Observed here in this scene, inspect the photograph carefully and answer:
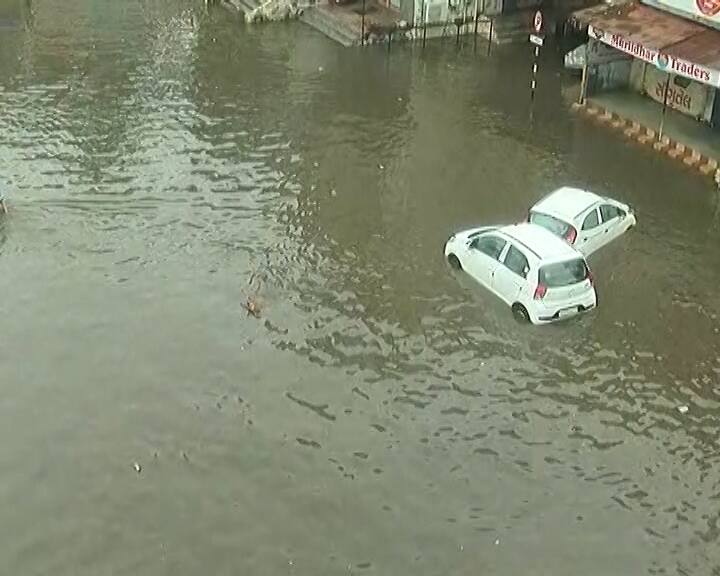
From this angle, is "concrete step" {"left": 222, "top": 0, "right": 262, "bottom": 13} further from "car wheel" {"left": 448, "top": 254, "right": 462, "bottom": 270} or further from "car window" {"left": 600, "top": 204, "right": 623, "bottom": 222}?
"car window" {"left": 600, "top": 204, "right": 623, "bottom": 222}

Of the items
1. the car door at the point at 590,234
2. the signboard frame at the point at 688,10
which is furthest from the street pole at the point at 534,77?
the car door at the point at 590,234

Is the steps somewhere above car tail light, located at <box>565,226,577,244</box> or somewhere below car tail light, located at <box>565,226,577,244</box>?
above

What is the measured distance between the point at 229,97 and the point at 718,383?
66.0ft

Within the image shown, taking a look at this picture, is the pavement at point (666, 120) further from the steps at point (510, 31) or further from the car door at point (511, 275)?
the car door at point (511, 275)

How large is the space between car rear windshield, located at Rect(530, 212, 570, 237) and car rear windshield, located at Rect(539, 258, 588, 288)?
2338 millimetres

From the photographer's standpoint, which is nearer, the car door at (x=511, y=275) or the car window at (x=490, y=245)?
the car door at (x=511, y=275)

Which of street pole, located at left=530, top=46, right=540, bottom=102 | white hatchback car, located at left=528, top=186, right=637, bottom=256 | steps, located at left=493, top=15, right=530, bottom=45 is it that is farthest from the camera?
steps, located at left=493, top=15, right=530, bottom=45

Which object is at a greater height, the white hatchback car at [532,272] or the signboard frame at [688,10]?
the signboard frame at [688,10]

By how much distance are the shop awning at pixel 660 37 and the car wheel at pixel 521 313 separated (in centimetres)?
1103

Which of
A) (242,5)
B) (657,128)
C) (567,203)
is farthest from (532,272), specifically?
(242,5)

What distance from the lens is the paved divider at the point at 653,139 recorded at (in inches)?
1225

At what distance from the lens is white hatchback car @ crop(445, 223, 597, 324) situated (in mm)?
23141

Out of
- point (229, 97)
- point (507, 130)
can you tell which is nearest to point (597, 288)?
point (507, 130)

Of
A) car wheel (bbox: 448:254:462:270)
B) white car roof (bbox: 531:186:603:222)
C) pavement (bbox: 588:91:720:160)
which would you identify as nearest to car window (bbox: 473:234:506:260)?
car wheel (bbox: 448:254:462:270)
